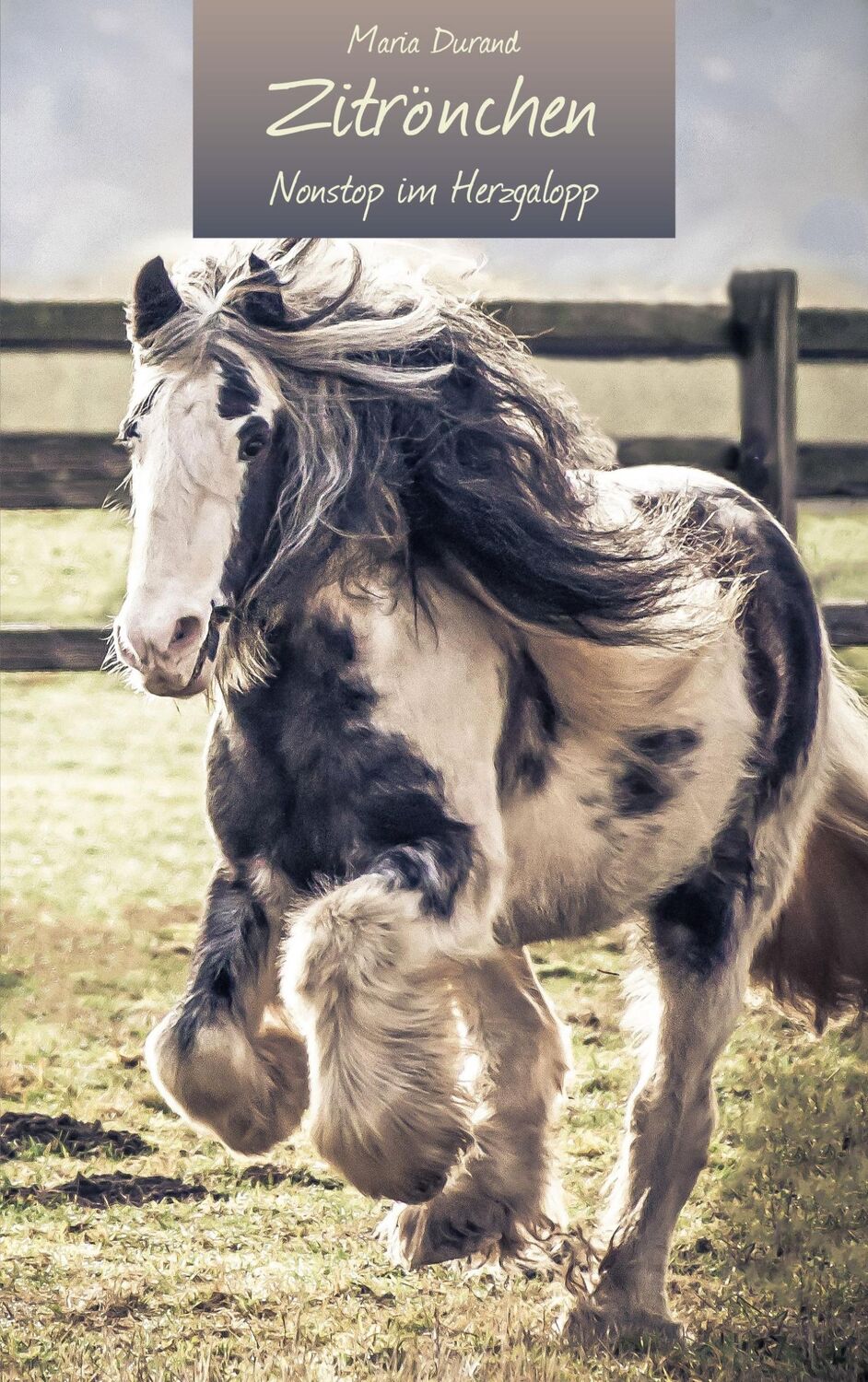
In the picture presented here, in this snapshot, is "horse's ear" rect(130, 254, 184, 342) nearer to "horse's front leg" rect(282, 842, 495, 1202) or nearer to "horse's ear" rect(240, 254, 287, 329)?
"horse's ear" rect(240, 254, 287, 329)

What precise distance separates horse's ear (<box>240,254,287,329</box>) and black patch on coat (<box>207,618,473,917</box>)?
1.51ft

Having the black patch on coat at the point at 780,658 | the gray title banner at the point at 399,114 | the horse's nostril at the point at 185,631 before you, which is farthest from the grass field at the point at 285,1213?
the gray title banner at the point at 399,114

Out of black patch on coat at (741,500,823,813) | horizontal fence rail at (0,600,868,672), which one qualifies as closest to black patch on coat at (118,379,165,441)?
black patch on coat at (741,500,823,813)

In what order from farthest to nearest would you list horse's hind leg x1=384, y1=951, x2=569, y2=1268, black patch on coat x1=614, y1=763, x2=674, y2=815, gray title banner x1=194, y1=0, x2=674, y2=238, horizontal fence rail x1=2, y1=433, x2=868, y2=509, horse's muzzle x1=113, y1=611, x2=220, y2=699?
1. horizontal fence rail x1=2, y1=433, x2=868, y2=509
2. gray title banner x1=194, y1=0, x2=674, y2=238
3. horse's hind leg x1=384, y1=951, x2=569, y2=1268
4. black patch on coat x1=614, y1=763, x2=674, y2=815
5. horse's muzzle x1=113, y1=611, x2=220, y2=699

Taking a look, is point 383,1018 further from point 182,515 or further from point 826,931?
point 826,931

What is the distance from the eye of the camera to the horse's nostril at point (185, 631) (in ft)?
7.13

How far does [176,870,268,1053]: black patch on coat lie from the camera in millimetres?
2422

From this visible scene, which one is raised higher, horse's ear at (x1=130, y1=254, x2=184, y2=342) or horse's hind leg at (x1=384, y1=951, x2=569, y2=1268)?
horse's ear at (x1=130, y1=254, x2=184, y2=342)

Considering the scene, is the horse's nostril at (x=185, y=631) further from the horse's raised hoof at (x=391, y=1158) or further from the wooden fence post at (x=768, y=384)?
the wooden fence post at (x=768, y=384)

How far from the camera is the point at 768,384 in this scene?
17.1 ft

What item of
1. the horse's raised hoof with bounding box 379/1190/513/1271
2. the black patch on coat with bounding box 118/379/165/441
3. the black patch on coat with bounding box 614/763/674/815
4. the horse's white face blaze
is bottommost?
the horse's raised hoof with bounding box 379/1190/513/1271

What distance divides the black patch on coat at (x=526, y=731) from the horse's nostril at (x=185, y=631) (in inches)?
23.7

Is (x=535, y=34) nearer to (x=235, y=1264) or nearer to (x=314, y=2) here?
(x=314, y=2)

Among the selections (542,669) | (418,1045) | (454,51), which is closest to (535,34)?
(454,51)
